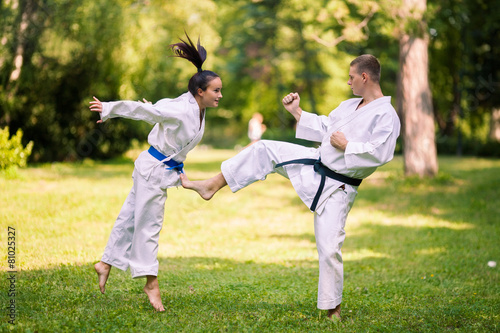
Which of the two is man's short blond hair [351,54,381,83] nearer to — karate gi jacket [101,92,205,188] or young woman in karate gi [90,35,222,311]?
young woman in karate gi [90,35,222,311]

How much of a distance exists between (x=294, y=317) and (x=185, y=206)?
6941 mm

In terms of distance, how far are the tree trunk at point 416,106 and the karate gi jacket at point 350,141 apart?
10.2m

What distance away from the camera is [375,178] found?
16.6m

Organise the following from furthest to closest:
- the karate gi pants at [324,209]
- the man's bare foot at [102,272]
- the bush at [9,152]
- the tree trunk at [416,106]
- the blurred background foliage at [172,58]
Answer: the blurred background foliage at [172,58], the tree trunk at [416,106], the bush at [9,152], the man's bare foot at [102,272], the karate gi pants at [324,209]

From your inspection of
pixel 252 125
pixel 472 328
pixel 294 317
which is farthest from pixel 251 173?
pixel 252 125

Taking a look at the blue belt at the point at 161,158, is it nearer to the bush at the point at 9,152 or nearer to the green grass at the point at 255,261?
the green grass at the point at 255,261

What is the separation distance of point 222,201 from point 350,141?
8.30 meters

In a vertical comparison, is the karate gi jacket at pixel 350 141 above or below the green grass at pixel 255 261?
above

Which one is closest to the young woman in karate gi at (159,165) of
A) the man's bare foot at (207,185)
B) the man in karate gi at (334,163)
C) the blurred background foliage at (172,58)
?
the man's bare foot at (207,185)

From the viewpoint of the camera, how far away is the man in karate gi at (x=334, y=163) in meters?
4.41

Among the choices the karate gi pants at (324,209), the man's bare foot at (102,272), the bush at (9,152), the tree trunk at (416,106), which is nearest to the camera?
the karate gi pants at (324,209)

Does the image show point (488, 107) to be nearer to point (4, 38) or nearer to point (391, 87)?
point (391, 87)

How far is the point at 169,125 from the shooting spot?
457cm

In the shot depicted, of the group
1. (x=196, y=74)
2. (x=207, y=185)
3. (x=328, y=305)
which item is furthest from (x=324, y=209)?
(x=196, y=74)
